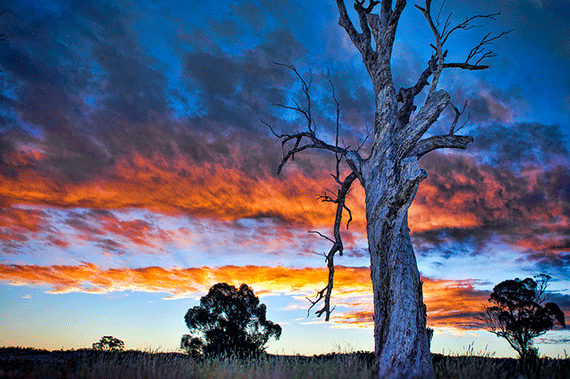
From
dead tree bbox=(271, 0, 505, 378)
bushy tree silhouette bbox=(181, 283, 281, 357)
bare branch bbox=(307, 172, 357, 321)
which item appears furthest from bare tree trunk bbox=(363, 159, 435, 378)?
bushy tree silhouette bbox=(181, 283, 281, 357)

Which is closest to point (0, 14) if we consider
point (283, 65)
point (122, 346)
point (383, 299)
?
point (283, 65)

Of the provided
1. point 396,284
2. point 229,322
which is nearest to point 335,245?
point 396,284

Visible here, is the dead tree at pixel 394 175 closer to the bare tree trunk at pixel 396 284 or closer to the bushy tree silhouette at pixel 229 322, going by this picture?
the bare tree trunk at pixel 396 284

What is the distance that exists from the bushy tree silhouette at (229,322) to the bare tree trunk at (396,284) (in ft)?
70.2

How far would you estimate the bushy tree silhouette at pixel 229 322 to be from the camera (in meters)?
25.7

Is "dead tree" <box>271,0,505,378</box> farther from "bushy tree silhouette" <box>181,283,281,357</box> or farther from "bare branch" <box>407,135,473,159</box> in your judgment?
"bushy tree silhouette" <box>181,283,281,357</box>

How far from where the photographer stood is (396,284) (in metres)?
6.62

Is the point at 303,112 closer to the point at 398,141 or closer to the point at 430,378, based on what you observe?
the point at 398,141

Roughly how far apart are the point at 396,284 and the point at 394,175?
2.09 metres

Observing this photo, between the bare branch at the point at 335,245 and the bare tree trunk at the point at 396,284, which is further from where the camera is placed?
the bare branch at the point at 335,245

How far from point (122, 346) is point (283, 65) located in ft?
60.4

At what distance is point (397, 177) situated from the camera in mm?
6844

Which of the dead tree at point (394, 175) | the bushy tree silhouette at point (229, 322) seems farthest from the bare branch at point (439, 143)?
the bushy tree silhouette at point (229, 322)

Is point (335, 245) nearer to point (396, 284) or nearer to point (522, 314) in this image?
point (396, 284)
